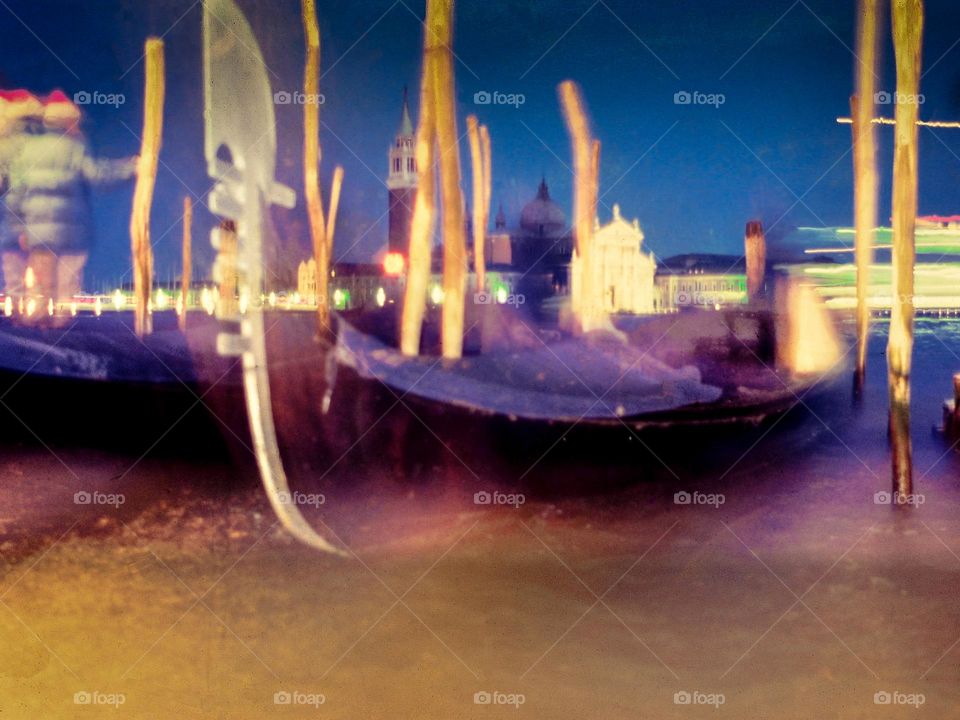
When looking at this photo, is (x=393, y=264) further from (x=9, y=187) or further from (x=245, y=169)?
(x=9, y=187)

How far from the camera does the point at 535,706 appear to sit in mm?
3074

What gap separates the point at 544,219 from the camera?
460 centimetres

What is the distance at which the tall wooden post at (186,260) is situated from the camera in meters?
4.81

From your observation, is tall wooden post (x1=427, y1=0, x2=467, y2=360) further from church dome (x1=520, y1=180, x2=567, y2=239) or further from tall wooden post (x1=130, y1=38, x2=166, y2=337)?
tall wooden post (x1=130, y1=38, x2=166, y2=337)

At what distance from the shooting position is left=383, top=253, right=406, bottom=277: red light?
477 centimetres

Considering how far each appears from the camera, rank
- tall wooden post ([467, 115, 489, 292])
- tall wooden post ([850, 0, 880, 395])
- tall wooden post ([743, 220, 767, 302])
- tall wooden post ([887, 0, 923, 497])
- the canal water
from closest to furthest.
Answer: the canal water
tall wooden post ([887, 0, 923, 497])
tall wooden post ([850, 0, 880, 395])
tall wooden post ([743, 220, 767, 302])
tall wooden post ([467, 115, 489, 292])

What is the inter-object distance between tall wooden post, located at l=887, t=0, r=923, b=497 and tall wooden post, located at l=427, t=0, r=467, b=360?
225cm

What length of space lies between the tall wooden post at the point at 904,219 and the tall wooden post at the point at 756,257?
0.64 m

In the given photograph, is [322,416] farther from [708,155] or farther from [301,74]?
[708,155]

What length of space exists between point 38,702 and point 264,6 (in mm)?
3564

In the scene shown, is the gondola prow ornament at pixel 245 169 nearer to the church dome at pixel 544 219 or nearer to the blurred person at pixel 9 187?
the blurred person at pixel 9 187

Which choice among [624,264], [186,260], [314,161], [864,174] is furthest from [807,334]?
[186,260]

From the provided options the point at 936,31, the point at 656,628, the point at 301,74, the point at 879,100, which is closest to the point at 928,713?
the point at 656,628

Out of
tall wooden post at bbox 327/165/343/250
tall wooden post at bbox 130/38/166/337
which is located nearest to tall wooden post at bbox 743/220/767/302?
tall wooden post at bbox 327/165/343/250
